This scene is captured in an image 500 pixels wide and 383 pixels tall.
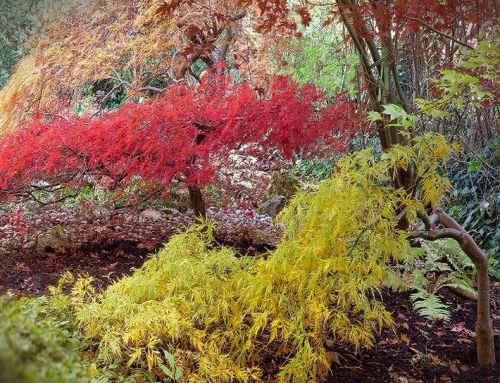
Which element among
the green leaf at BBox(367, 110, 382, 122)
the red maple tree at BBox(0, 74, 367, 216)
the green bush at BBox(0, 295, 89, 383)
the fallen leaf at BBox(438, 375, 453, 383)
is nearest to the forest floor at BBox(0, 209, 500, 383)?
the fallen leaf at BBox(438, 375, 453, 383)

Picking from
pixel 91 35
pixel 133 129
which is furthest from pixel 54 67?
pixel 133 129

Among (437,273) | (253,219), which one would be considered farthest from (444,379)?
(253,219)

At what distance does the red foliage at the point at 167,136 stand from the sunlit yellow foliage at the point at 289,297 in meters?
1.17

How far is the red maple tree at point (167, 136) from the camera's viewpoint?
3.39 metres

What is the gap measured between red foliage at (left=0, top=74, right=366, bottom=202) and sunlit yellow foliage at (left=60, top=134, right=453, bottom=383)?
117cm

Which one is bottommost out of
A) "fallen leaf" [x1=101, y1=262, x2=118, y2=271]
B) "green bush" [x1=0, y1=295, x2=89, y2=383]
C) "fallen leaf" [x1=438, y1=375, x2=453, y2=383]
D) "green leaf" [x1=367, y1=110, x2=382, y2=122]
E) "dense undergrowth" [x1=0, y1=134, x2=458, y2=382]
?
"fallen leaf" [x1=438, y1=375, x2=453, y2=383]

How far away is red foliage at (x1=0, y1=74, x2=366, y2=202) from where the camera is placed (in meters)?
3.39

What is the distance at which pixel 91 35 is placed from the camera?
5.70 m

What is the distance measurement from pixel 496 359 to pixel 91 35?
488 centimetres

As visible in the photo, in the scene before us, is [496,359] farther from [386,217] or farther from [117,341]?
[117,341]

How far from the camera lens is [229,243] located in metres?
4.37

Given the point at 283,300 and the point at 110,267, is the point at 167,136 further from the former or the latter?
the point at 283,300

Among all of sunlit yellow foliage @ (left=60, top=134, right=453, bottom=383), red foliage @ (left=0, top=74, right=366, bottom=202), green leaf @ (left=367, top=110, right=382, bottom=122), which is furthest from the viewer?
red foliage @ (left=0, top=74, right=366, bottom=202)

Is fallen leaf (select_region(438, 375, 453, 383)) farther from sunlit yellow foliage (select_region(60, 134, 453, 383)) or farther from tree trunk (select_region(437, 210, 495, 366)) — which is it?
sunlit yellow foliage (select_region(60, 134, 453, 383))
